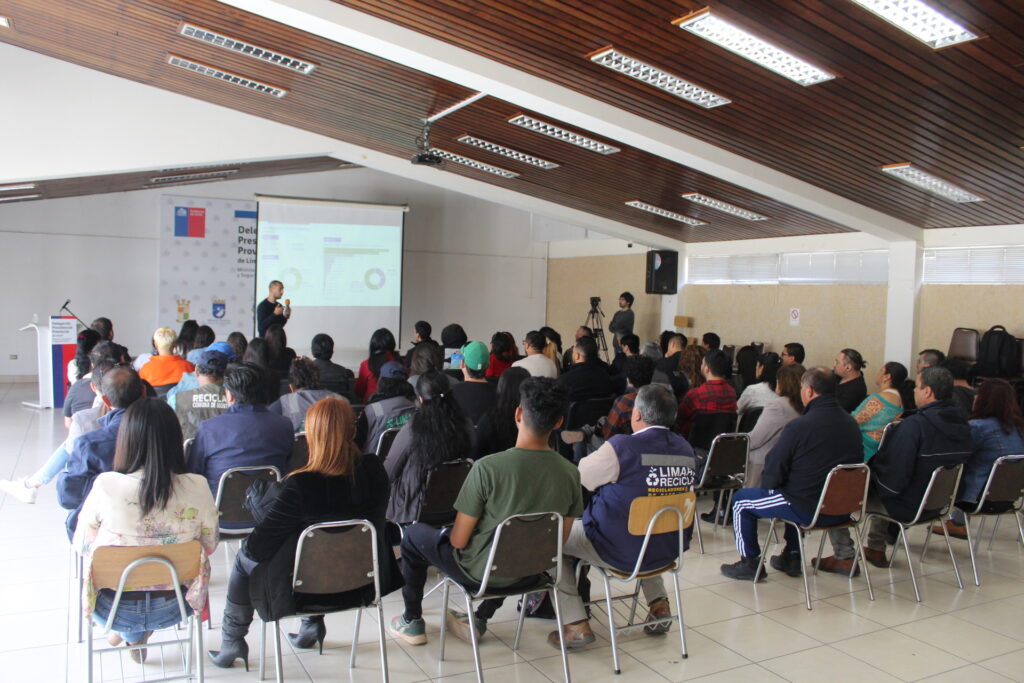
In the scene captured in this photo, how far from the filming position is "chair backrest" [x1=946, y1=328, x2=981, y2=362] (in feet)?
28.1

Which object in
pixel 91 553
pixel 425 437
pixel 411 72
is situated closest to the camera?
pixel 91 553

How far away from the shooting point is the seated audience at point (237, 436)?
363cm

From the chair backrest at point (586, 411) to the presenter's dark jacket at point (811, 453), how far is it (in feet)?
5.82

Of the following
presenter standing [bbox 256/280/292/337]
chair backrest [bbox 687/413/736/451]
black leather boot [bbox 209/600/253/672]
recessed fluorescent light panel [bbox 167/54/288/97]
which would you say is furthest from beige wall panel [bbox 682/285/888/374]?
black leather boot [bbox 209/600/253/672]

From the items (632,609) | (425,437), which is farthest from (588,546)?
(425,437)

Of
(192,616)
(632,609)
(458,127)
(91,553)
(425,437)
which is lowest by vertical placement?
(632,609)

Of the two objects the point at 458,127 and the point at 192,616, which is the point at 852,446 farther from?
the point at 458,127

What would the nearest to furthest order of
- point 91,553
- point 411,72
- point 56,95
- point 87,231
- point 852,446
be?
point 91,553 → point 852,446 → point 411,72 → point 56,95 → point 87,231

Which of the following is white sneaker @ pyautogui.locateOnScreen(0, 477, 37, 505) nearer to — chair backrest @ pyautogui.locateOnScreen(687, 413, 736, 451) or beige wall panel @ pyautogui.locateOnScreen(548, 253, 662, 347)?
chair backrest @ pyautogui.locateOnScreen(687, 413, 736, 451)

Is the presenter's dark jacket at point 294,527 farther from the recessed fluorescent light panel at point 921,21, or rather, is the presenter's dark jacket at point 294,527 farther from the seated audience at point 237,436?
the recessed fluorescent light panel at point 921,21

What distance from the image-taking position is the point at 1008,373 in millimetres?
Answer: 8102

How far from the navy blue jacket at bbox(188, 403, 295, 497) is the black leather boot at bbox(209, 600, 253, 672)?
0.68 m

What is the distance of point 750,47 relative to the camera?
15.0 feet

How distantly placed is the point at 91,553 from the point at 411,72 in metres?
4.64
